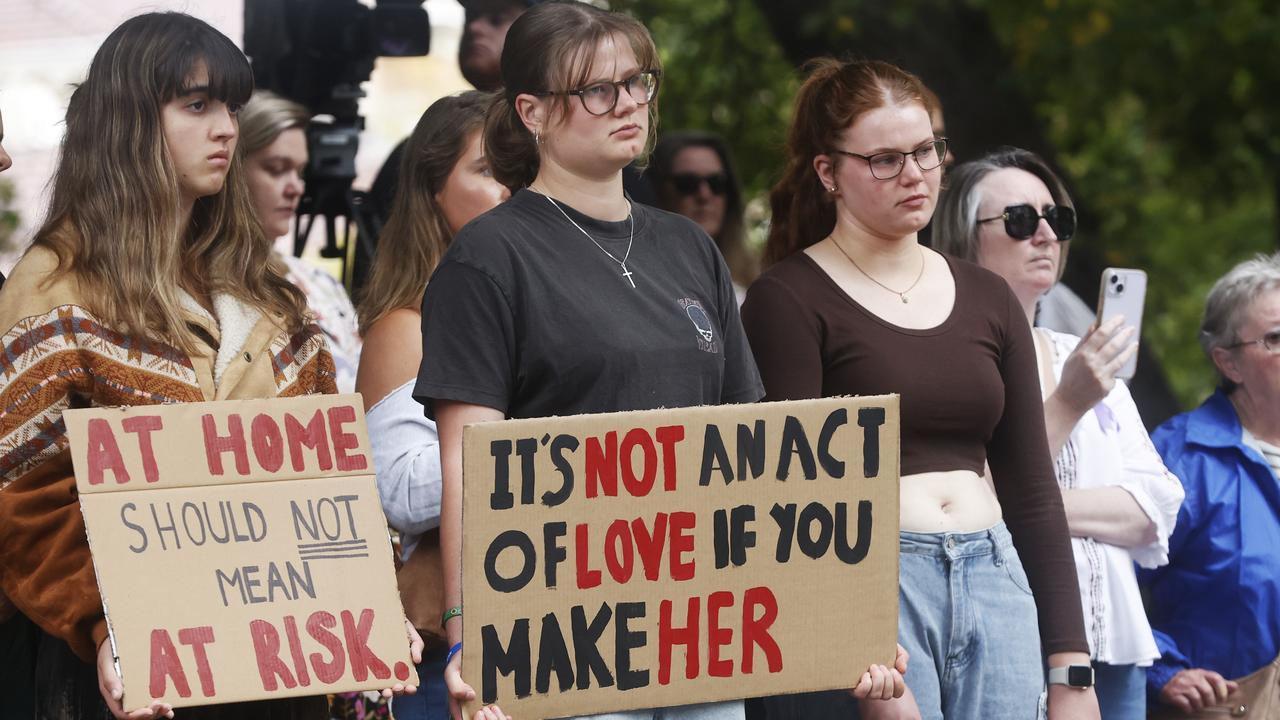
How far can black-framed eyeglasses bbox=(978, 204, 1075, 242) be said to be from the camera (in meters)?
3.81

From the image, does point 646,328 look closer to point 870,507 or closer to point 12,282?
point 870,507

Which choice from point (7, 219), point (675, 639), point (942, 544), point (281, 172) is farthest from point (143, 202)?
point (7, 219)

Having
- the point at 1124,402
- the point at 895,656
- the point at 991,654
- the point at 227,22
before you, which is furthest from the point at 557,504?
the point at 227,22

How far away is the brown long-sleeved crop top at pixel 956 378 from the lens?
302 cm

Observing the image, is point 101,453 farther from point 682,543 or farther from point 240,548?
point 682,543

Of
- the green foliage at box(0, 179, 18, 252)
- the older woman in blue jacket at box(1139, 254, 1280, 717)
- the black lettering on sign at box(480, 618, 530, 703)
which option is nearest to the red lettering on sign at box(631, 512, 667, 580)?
the black lettering on sign at box(480, 618, 530, 703)

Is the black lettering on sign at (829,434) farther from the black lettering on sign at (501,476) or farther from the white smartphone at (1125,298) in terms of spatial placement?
the white smartphone at (1125,298)

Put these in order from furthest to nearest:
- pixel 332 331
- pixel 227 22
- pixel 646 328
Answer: pixel 227 22
pixel 332 331
pixel 646 328

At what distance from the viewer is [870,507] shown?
2.74 m

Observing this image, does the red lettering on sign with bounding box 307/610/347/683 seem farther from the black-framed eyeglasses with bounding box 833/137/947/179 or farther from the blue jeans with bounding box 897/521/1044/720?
the black-framed eyeglasses with bounding box 833/137/947/179

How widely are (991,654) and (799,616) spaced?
0.51m

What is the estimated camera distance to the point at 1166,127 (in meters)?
10.6

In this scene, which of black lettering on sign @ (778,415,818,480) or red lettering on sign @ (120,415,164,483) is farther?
black lettering on sign @ (778,415,818,480)

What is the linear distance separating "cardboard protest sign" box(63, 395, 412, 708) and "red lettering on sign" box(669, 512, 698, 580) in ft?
1.51
